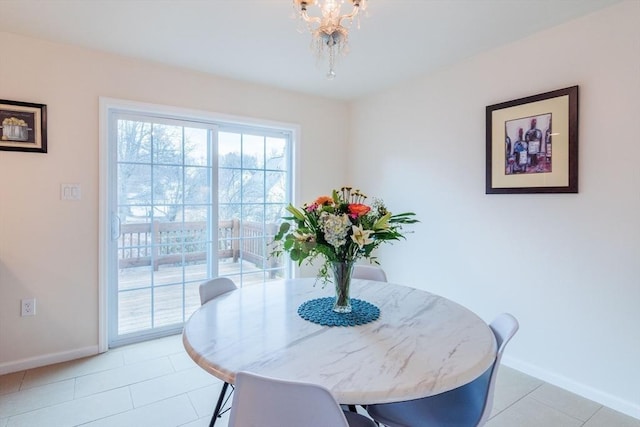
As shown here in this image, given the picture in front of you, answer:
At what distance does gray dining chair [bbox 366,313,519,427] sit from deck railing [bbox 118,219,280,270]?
2.34 metres

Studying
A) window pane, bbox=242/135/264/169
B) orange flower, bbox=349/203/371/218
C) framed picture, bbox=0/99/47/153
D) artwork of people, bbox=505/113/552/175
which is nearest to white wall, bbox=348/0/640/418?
artwork of people, bbox=505/113/552/175

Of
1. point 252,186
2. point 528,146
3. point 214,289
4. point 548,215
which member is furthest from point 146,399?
point 528,146

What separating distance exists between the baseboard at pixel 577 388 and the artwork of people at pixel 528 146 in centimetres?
136

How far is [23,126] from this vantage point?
2373 millimetres

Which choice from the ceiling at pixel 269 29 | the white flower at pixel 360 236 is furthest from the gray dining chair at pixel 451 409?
the ceiling at pixel 269 29

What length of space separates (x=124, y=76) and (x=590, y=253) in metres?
3.53

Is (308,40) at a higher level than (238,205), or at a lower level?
higher

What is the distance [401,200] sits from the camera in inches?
132

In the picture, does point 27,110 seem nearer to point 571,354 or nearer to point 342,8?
point 342,8

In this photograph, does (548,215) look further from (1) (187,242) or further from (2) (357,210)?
(1) (187,242)

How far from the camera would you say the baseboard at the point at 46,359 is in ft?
7.71

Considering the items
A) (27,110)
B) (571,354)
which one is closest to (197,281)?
(27,110)

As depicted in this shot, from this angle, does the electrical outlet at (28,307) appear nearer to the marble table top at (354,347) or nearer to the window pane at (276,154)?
the marble table top at (354,347)

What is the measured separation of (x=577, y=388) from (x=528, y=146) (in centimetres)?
159
